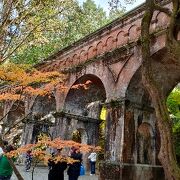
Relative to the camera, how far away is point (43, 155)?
8258 mm

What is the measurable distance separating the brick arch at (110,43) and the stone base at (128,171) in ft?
16.7

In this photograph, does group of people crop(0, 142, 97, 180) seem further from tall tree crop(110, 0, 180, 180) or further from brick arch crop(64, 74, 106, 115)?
brick arch crop(64, 74, 106, 115)

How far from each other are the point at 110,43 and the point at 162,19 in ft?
9.75

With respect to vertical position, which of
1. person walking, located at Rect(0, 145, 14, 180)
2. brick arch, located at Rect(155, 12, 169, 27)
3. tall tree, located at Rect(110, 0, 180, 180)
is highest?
brick arch, located at Rect(155, 12, 169, 27)

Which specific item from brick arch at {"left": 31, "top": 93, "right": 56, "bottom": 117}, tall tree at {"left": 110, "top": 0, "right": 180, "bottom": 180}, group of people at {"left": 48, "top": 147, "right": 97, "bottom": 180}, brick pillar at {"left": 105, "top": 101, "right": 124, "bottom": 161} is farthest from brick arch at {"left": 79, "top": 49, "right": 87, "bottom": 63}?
tall tree at {"left": 110, "top": 0, "right": 180, "bottom": 180}

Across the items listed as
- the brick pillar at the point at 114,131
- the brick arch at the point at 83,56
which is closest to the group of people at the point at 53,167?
the brick pillar at the point at 114,131

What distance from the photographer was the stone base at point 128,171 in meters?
11.0

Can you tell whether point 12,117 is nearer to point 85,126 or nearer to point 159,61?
point 85,126

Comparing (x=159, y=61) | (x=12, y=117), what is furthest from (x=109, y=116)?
(x=12, y=117)

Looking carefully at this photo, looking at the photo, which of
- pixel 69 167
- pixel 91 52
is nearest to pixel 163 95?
pixel 69 167

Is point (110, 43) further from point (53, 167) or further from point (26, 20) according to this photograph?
point (53, 167)

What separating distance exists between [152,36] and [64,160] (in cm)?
577

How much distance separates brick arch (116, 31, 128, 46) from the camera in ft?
42.2

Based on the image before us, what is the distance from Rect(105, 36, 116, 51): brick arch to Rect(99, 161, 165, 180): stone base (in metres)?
5.10
